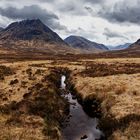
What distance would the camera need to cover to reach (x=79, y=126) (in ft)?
125

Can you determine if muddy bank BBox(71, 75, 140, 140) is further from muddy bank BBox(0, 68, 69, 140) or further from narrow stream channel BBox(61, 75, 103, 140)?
muddy bank BBox(0, 68, 69, 140)

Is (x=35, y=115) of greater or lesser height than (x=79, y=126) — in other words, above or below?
above

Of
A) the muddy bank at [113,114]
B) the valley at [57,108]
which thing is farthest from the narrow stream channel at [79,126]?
the muddy bank at [113,114]

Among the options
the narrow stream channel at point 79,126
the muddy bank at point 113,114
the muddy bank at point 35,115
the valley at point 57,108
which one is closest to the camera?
the muddy bank at point 113,114

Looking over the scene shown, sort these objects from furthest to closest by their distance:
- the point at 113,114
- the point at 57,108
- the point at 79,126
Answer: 1. the point at 57,108
2. the point at 79,126
3. the point at 113,114

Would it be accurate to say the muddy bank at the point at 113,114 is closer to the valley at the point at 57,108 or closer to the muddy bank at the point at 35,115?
the valley at the point at 57,108

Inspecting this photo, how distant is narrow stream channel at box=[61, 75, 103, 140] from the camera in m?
34.2

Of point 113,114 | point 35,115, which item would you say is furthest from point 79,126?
point 35,115

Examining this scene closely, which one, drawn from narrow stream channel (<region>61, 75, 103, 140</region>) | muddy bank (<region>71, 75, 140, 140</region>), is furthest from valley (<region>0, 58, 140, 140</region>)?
narrow stream channel (<region>61, 75, 103, 140</region>)

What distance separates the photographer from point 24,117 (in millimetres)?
35562

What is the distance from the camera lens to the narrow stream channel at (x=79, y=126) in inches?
1348

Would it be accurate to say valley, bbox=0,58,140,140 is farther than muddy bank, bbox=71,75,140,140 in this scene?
Yes

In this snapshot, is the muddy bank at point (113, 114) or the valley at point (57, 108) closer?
the muddy bank at point (113, 114)

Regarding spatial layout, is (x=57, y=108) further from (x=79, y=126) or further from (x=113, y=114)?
(x=113, y=114)
